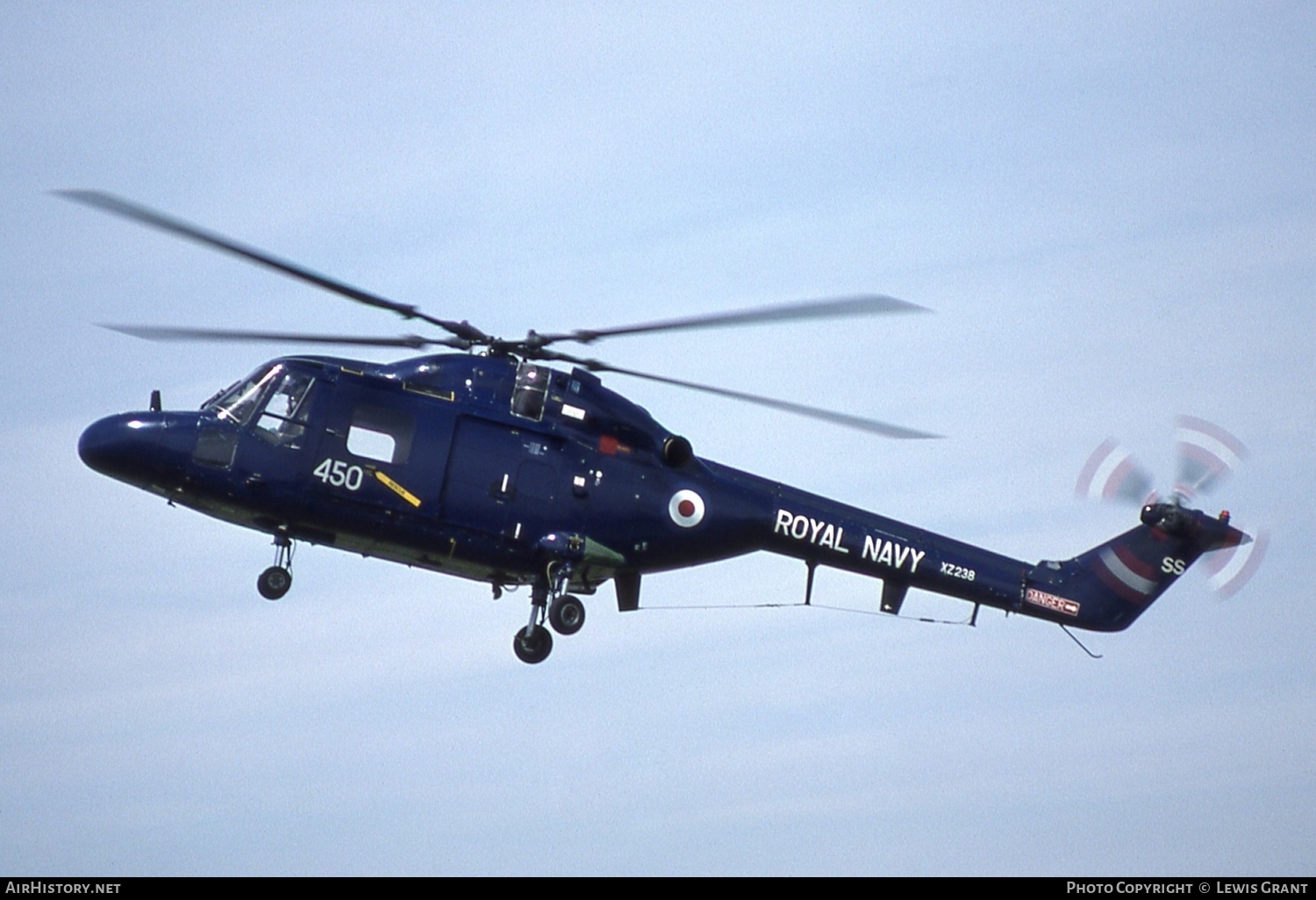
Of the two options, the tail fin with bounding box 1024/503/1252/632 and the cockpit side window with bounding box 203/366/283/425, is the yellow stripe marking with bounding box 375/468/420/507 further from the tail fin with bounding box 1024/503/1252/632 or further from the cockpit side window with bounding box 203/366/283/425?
the tail fin with bounding box 1024/503/1252/632

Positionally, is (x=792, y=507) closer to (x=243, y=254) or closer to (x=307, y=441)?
(x=307, y=441)

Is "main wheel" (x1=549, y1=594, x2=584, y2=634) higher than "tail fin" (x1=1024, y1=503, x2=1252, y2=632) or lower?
lower

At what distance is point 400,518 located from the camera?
31141 millimetres

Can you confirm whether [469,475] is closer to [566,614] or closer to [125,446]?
[566,614]

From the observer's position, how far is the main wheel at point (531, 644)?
106 feet

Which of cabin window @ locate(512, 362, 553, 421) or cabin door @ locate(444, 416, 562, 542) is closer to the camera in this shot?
cabin door @ locate(444, 416, 562, 542)

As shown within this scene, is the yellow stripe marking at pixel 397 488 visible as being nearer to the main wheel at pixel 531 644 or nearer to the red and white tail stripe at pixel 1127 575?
the main wheel at pixel 531 644

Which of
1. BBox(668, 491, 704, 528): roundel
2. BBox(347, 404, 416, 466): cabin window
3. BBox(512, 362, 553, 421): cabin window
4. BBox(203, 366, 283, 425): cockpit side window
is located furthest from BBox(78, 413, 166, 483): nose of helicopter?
BBox(668, 491, 704, 528): roundel

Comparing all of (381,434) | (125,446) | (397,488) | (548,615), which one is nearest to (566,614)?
(548,615)

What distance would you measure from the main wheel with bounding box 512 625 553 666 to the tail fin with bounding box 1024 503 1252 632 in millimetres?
9573

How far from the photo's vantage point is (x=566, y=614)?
31.9 metres

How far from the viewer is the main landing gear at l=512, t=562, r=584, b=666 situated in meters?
31.9

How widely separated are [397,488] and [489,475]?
153 cm

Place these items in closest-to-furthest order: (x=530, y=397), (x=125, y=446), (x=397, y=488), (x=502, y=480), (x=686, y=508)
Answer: (x=125, y=446) → (x=397, y=488) → (x=502, y=480) → (x=530, y=397) → (x=686, y=508)
